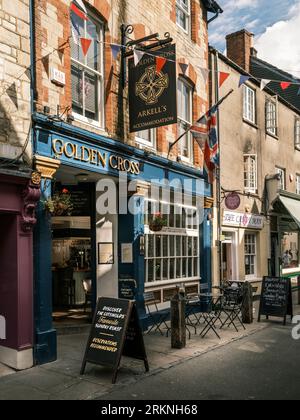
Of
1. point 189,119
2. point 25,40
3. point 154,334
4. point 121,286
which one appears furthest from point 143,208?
point 25,40

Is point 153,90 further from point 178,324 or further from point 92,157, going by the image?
point 178,324

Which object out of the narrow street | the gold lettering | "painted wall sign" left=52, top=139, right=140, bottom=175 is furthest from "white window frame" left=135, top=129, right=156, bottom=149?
the narrow street

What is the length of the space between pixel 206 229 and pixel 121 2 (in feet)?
20.9

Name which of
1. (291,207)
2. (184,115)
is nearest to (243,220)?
(291,207)

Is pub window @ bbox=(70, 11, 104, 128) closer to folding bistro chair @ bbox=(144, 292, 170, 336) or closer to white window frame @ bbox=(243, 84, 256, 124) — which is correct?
folding bistro chair @ bbox=(144, 292, 170, 336)

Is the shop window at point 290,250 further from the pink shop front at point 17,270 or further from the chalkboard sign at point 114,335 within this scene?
the pink shop front at point 17,270

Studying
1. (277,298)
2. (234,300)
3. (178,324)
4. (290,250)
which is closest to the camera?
(178,324)

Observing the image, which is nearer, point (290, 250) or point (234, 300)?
point (234, 300)

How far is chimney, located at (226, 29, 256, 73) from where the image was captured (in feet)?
57.4

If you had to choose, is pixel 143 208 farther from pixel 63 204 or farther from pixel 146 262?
pixel 63 204

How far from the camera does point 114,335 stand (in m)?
6.12

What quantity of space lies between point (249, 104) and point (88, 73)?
341 inches

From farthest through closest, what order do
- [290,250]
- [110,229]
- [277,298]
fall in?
1. [290,250]
2. [277,298]
3. [110,229]

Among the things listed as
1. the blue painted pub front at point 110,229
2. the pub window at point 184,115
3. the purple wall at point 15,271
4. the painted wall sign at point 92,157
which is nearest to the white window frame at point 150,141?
the blue painted pub front at point 110,229
